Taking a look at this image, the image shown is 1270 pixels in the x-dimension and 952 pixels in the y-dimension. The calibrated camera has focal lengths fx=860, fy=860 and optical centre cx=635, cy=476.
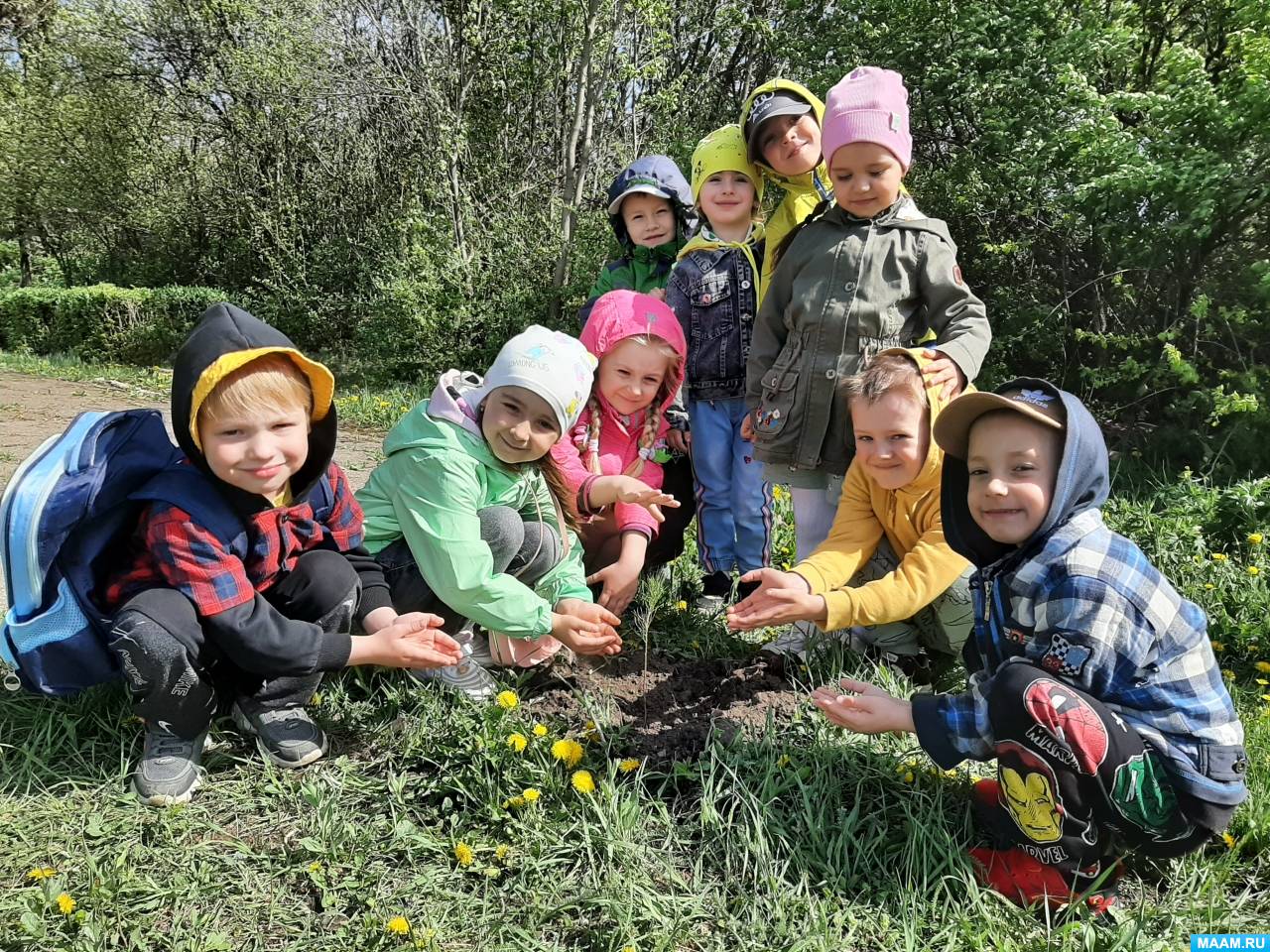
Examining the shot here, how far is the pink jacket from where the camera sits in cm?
331

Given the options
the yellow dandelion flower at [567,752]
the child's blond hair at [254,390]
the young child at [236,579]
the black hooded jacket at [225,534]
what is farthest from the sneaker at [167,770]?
the yellow dandelion flower at [567,752]

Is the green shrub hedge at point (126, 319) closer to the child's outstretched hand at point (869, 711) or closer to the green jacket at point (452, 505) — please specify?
the green jacket at point (452, 505)

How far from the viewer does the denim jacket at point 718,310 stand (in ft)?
12.0

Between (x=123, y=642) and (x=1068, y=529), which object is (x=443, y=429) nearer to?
(x=123, y=642)

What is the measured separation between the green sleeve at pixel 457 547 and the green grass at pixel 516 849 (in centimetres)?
29

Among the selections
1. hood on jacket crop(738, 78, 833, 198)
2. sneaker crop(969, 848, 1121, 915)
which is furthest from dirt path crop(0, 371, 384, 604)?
sneaker crop(969, 848, 1121, 915)

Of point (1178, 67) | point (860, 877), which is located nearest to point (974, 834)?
point (860, 877)

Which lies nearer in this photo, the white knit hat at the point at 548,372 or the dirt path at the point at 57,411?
the white knit hat at the point at 548,372

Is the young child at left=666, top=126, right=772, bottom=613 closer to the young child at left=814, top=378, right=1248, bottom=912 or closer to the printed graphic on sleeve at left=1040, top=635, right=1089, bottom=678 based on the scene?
the young child at left=814, top=378, right=1248, bottom=912

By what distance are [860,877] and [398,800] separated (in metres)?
1.20

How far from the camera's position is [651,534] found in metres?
3.54

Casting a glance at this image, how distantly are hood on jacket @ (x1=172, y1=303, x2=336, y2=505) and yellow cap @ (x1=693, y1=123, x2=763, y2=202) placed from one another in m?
1.94

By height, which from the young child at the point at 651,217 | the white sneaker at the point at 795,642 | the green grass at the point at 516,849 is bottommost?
the green grass at the point at 516,849

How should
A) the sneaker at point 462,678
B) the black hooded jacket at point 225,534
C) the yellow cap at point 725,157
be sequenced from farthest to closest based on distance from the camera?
the yellow cap at point 725,157 < the sneaker at point 462,678 < the black hooded jacket at point 225,534
